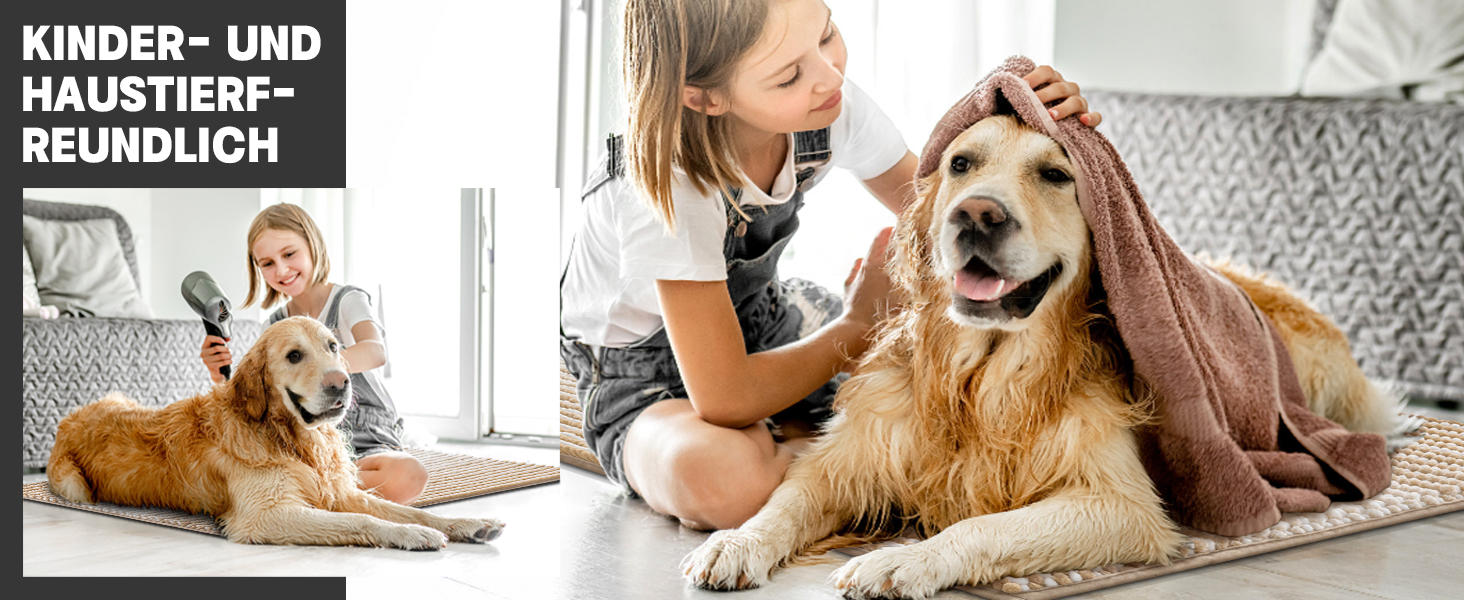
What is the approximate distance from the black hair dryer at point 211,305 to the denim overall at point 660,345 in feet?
1.69

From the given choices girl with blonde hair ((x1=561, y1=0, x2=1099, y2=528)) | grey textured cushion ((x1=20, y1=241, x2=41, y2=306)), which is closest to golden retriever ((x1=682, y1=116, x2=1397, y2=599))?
girl with blonde hair ((x1=561, y1=0, x2=1099, y2=528))

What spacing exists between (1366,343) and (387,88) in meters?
2.76

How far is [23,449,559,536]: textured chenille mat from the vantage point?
1371 mm

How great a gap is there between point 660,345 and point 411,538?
1.93 ft

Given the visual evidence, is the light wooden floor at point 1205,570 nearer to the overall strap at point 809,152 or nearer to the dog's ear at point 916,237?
the dog's ear at point 916,237

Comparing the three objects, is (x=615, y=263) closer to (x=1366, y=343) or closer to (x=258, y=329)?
(x=258, y=329)

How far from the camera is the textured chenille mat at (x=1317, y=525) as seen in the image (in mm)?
1284

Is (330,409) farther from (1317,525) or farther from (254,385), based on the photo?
(1317,525)

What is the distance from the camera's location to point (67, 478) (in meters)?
1.58

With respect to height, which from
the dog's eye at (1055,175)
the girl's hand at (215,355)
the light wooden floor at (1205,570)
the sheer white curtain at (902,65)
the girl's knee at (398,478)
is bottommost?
the light wooden floor at (1205,570)

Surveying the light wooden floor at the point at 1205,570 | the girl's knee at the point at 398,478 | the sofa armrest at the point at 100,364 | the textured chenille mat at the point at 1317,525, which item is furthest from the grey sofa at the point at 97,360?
the textured chenille mat at the point at 1317,525

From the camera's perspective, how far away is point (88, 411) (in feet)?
5.31

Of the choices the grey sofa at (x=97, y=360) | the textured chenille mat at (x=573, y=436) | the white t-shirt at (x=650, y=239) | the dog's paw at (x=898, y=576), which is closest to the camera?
the dog's paw at (x=898, y=576)

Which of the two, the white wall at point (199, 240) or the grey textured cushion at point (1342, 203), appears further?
the grey textured cushion at point (1342, 203)
